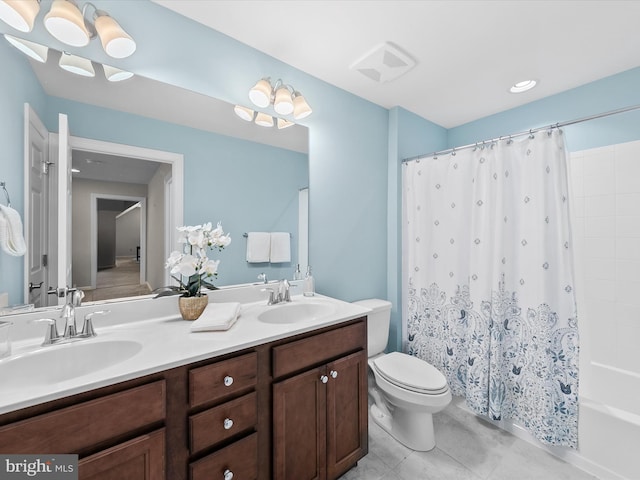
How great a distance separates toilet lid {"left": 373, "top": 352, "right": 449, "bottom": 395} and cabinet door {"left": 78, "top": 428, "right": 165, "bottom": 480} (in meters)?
1.23

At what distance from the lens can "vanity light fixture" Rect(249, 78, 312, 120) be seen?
155 centimetres

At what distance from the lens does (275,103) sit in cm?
161

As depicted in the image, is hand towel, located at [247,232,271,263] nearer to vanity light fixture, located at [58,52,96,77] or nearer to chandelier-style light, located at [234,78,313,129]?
chandelier-style light, located at [234,78,313,129]

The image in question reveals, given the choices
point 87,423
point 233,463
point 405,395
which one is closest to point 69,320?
point 87,423

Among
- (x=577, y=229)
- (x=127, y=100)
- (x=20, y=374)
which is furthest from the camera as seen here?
(x=577, y=229)

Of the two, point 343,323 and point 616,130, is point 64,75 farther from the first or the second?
point 616,130

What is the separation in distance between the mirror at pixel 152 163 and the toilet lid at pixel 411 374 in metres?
0.91

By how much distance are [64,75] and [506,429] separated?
10.1 feet

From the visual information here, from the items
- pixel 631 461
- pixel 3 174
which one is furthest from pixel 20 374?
pixel 631 461

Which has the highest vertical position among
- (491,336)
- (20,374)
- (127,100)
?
(127,100)

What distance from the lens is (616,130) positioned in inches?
72.2

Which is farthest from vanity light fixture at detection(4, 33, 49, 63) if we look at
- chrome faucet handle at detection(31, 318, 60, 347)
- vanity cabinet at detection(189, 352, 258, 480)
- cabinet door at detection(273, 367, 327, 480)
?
cabinet door at detection(273, 367, 327, 480)

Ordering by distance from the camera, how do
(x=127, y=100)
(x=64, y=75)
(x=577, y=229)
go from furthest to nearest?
(x=577, y=229)
(x=127, y=100)
(x=64, y=75)

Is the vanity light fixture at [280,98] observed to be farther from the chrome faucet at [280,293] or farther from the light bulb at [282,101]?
the chrome faucet at [280,293]
